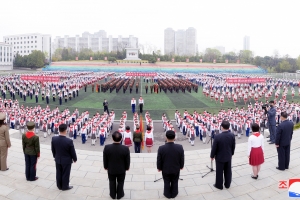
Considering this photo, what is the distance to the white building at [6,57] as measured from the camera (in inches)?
2618

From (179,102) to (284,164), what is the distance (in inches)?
584

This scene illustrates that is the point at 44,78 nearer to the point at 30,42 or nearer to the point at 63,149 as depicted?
the point at 63,149

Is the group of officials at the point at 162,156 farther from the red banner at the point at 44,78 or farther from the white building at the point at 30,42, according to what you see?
the white building at the point at 30,42

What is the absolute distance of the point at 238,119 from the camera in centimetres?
1147

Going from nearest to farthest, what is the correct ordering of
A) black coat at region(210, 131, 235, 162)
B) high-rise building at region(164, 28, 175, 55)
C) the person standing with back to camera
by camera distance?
black coat at region(210, 131, 235, 162) → the person standing with back to camera → high-rise building at region(164, 28, 175, 55)

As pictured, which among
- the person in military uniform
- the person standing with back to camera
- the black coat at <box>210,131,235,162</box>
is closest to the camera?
the black coat at <box>210,131,235,162</box>

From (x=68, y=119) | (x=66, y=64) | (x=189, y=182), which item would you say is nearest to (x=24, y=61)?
(x=66, y=64)

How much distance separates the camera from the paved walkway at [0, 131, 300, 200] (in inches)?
168


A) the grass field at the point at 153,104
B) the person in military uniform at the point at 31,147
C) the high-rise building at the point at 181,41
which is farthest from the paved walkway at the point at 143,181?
the high-rise building at the point at 181,41

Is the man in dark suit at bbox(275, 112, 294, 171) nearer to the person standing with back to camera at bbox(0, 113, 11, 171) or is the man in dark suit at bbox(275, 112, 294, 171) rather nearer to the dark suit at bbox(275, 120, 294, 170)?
the dark suit at bbox(275, 120, 294, 170)

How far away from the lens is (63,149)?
4.33 meters

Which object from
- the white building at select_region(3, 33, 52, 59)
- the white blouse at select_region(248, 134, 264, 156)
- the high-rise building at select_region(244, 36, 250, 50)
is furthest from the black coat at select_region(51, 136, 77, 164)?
the high-rise building at select_region(244, 36, 250, 50)

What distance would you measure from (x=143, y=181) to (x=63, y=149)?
5.03 feet

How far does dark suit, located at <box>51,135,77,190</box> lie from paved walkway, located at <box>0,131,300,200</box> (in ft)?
0.80
